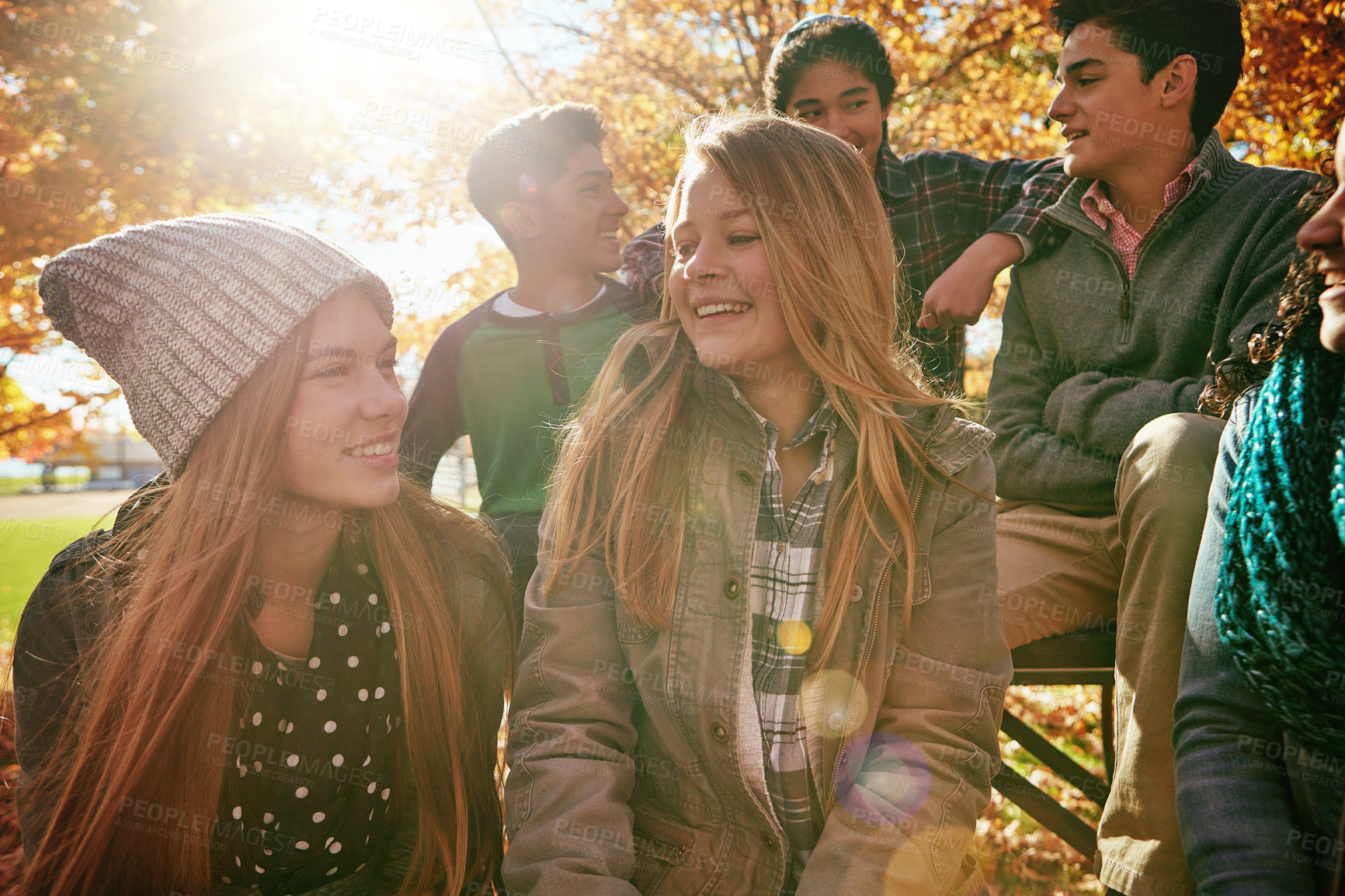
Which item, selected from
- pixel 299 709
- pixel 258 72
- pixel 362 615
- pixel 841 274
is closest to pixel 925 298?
pixel 841 274

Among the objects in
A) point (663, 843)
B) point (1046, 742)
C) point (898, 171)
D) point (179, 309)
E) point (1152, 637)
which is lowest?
point (1046, 742)

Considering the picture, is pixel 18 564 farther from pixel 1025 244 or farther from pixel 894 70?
pixel 1025 244

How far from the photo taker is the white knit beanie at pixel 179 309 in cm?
176

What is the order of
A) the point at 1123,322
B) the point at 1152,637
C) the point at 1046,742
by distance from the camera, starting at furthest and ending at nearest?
the point at 1046,742
the point at 1123,322
the point at 1152,637

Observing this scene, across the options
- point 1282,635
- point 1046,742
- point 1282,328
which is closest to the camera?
point 1282,635

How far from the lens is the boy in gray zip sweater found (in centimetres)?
223

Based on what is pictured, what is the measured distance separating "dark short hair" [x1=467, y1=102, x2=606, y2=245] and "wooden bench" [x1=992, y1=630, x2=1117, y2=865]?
2.60 meters

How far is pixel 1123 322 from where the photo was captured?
2508 mm

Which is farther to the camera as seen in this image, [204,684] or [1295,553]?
[204,684]

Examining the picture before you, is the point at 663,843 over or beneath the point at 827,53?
beneath

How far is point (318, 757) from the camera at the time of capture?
1847 mm

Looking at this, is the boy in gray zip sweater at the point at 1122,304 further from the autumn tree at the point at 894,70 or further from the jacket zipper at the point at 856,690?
the autumn tree at the point at 894,70

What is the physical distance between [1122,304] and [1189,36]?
85 cm

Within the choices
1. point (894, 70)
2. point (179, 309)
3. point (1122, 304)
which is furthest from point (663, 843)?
point (894, 70)
